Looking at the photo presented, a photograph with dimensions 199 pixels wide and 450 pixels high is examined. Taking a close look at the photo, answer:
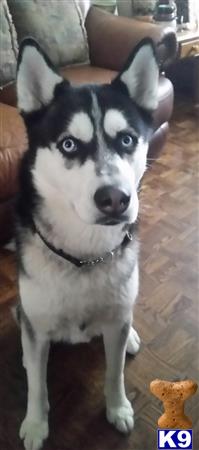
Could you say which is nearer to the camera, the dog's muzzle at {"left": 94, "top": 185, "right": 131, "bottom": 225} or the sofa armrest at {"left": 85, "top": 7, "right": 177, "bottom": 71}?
the dog's muzzle at {"left": 94, "top": 185, "right": 131, "bottom": 225}

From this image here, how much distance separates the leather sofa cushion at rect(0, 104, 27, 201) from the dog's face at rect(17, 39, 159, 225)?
60 cm

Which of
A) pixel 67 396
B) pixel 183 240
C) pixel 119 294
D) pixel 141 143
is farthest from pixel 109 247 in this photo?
pixel 183 240

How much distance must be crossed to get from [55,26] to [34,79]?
1424mm

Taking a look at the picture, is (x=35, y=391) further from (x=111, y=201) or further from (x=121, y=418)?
(x=111, y=201)

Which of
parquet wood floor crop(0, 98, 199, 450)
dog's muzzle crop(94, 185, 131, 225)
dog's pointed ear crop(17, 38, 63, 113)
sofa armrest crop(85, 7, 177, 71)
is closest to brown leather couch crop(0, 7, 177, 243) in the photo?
sofa armrest crop(85, 7, 177, 71)

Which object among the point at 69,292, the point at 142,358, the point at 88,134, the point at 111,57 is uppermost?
the point at 88,134

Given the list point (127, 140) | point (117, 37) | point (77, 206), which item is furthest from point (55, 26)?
point (77, 206)

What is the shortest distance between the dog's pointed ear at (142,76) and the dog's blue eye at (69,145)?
0.19 metres

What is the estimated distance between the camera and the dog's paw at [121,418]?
46.9 inches

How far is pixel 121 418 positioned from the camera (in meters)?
1.19

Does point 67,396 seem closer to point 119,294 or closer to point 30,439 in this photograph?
point 30,439

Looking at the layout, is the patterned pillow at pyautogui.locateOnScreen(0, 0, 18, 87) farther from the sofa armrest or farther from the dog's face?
the dog's face

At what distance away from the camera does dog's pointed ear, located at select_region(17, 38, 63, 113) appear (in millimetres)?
869

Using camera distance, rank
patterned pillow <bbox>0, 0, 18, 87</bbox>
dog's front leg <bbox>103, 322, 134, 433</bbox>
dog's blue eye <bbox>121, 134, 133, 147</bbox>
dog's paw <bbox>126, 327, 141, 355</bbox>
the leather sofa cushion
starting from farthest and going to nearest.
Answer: patterned pillow <bbox>0, 0, 18, 87</bbox>, the leather sofa cushion, dog's paw <bbox>126, 327, 141, 355</bbox>, dog's front leg <bbox>103, 322, 134, 433</bbox>, dog's blue eye <bbox>121, 134, 133, 147</bbox>
